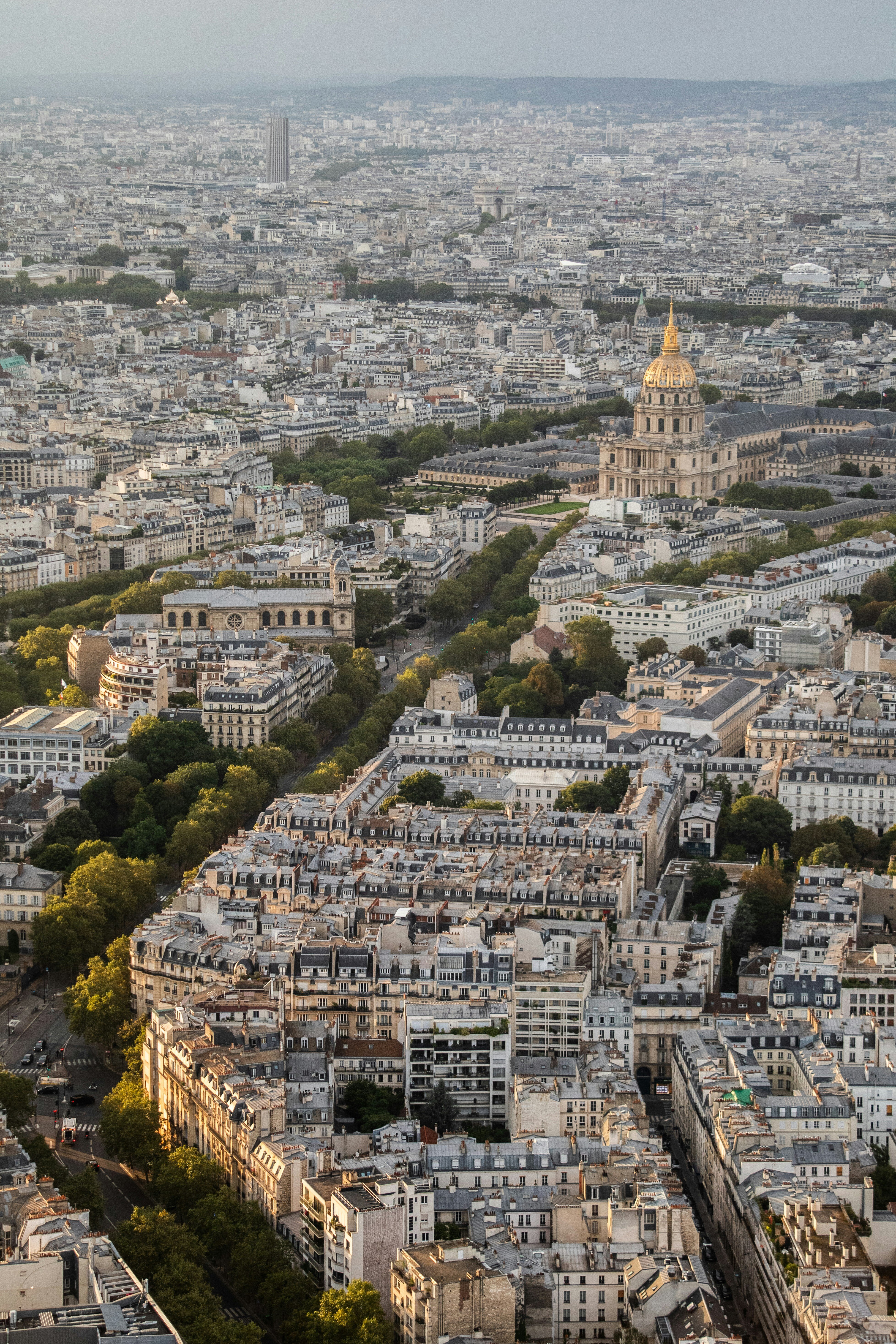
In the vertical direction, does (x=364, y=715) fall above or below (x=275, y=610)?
below

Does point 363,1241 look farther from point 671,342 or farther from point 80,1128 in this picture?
point 671,342

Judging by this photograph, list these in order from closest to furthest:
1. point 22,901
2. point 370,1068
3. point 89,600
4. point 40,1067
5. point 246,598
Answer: point 370,1068, point 40,1067, point 22,901, point 246,598, point 89,600

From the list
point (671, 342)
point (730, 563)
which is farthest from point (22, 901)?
point (671, 342)

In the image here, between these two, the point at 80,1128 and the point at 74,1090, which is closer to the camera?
the point at 80,1128

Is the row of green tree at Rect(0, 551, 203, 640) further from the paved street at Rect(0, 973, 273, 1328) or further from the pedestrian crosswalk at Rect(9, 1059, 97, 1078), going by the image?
the pedestrian crosswalk at Rect(9, 1059, 97, 1078)

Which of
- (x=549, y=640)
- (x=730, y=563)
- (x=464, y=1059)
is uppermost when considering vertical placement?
(x=464, y=1059)

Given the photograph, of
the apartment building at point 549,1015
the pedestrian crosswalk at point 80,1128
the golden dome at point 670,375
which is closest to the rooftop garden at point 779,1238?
the apartment building at point 549,1015

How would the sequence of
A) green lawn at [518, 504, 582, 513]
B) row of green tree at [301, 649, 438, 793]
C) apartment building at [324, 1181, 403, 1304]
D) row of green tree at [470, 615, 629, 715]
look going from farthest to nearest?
green lawn at [518, 504, 582, 513]
row of green tree at [470, 615, 629, 715]
row of green tree at [301, 649, 438, 793]
apartment building at [324, 1181, 403, 1304]

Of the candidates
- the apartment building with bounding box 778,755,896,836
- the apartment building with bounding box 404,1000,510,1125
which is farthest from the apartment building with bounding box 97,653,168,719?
the apartment building with bounding box 404,1000,510,1125

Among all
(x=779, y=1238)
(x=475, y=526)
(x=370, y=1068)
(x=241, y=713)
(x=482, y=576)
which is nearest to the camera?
(x=779, y=1238)
